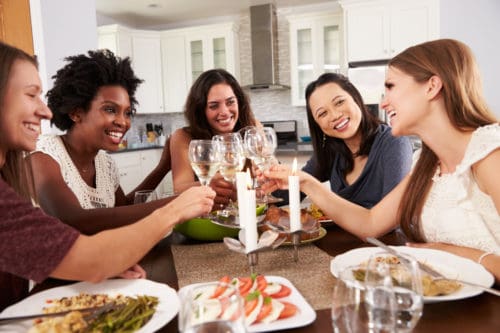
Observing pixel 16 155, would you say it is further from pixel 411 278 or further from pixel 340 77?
pixel 340 77

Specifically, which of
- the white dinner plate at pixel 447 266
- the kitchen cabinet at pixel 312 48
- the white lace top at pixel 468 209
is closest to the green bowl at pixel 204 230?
the white dinner plate at pixel 447 266

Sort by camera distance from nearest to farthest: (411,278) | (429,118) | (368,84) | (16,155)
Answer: (411,278) < (16,155) < (429,118) < (368,84)

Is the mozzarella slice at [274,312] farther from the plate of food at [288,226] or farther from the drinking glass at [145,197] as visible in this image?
the drinking glass at [145,197]

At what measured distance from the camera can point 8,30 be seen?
285 centimetres

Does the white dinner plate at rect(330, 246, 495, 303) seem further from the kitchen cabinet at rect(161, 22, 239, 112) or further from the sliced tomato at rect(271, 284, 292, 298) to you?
the kitchen cabinet at rect(161, 22, 239, 112)

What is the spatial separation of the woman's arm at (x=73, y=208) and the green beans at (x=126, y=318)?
598 millimetres

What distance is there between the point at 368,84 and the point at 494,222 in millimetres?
3870

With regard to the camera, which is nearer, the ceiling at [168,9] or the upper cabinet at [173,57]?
the ceiling at [168,9]

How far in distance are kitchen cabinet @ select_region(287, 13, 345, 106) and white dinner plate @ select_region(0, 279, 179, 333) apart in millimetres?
4851

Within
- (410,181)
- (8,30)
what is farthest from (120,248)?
(8,30)

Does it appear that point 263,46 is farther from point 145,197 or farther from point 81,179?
point 145,197

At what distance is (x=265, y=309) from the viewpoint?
2.65 feet

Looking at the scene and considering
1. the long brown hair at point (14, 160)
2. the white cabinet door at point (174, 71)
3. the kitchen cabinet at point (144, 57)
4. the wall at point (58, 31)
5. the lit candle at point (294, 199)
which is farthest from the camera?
the white cabinet door at point (174, 71)

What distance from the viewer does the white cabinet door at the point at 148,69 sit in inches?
243
